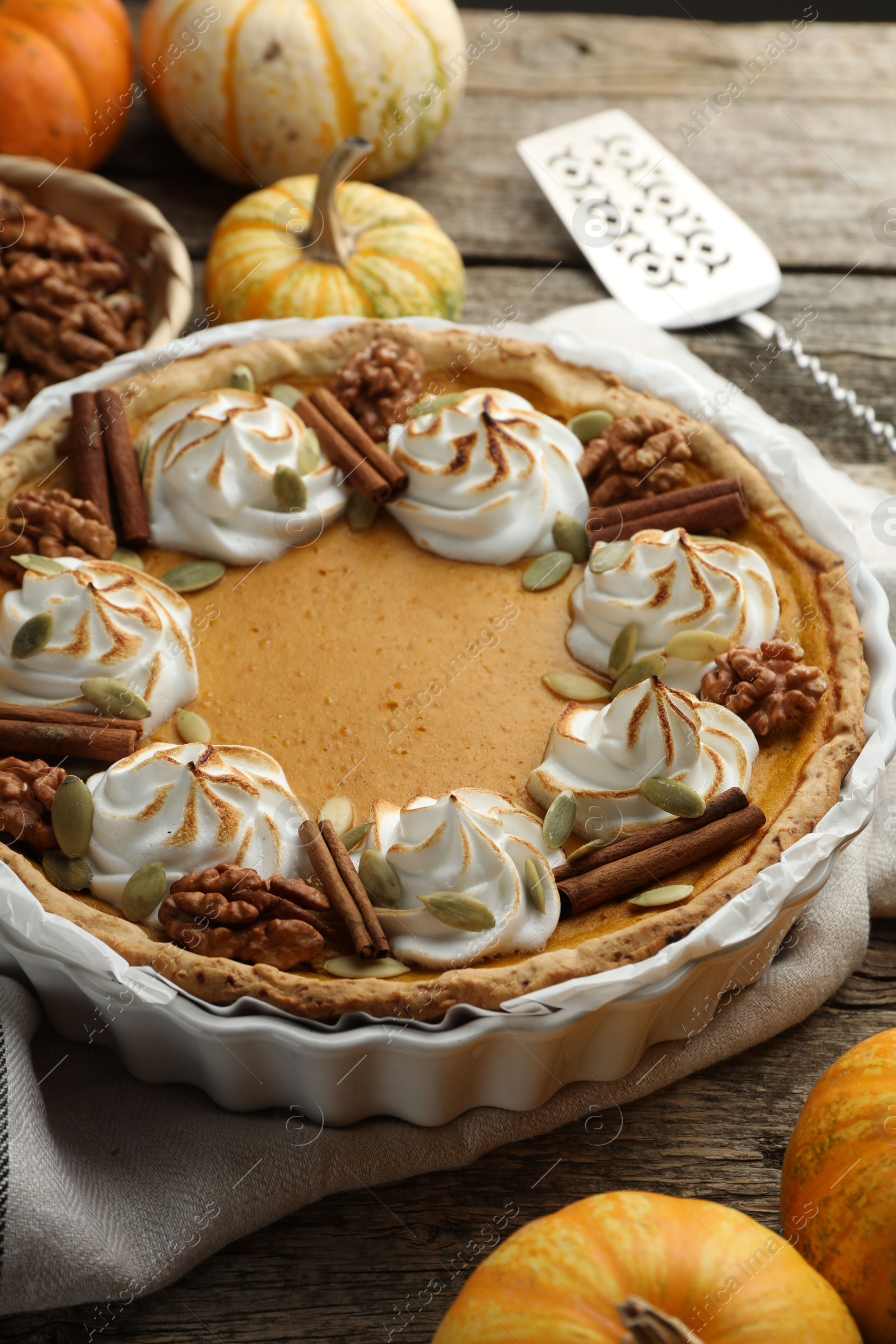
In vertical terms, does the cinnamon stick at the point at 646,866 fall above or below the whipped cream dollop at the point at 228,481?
below

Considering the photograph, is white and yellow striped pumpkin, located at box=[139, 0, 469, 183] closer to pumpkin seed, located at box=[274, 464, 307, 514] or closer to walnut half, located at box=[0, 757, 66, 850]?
pumpkin seed, located at box=[274, 464, 307, 514]

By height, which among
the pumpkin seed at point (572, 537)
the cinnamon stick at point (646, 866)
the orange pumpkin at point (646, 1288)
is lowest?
the orange pumpkin at point (646, 1288)

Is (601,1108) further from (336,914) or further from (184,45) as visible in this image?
(184,45)

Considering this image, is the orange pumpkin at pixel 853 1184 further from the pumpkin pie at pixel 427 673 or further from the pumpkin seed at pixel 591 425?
the pumpkin seed at pixel 591 425

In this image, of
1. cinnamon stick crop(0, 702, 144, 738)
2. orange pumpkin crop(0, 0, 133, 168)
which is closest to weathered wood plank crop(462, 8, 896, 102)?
orange pumpkin crop(0, 0, 133, 168)

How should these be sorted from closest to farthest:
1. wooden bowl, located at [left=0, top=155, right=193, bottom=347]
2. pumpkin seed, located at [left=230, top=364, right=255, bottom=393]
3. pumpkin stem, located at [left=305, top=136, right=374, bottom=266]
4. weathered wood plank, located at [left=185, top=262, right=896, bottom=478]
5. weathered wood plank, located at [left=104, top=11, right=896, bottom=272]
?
pumpkin seed, located at [left=230, top=364, right=255, bottom=393] < pumpkin stem, located at [left=305, top=136, right=374, bottom=266] < wooden bowl, located at [left=0, top=155, right=193, bottom=347] < weathered wood plank, located at [left=185, top=262, right=896, bottom=478] < weathered wood plank, located at [left=104, top=11, right=896, bottom=272]

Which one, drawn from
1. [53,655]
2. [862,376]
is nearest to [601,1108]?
[53,655]

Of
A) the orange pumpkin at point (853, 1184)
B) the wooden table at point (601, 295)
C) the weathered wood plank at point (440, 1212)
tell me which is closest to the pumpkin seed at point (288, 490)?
the wooden table at point (601, 295)
